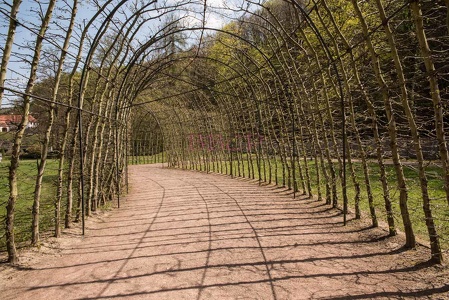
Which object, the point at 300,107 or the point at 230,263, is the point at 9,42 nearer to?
the point at 230,263

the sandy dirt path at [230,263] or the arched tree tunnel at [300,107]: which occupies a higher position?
the arched tree tunnel at [300,107]

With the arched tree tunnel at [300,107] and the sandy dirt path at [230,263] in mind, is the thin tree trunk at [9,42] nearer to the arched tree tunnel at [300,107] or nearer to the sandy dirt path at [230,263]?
the arched tree tunnel at [300,107]

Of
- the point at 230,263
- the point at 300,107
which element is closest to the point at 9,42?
the point at 230,263

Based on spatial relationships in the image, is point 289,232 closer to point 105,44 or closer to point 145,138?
point 105,44

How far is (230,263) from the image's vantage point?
355cm

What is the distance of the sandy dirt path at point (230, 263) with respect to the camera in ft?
9.53

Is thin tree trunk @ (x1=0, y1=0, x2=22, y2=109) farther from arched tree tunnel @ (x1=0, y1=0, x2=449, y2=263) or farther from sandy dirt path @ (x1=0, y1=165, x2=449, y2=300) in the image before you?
sandy dirt path @ (x1=0, y1=165, x2=449, y2=300)

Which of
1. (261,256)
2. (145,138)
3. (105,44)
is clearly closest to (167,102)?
(145,138)

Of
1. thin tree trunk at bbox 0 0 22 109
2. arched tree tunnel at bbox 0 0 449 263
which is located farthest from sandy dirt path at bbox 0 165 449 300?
thin tree trunk at bbox 0 0 22 109

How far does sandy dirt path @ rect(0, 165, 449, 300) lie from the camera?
9.53 ft

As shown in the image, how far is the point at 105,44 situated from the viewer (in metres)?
7.58

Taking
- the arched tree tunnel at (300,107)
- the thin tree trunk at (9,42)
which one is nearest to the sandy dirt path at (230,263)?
the arched tree tunnel at (300,107)

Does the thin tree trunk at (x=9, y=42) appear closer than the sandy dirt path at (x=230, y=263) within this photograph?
No

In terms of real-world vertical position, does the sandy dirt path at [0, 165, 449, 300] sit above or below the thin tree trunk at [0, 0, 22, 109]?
below
